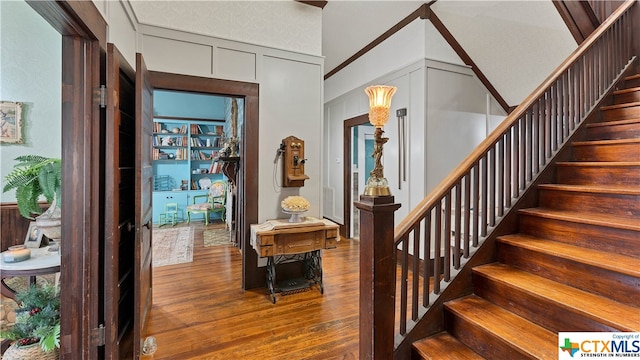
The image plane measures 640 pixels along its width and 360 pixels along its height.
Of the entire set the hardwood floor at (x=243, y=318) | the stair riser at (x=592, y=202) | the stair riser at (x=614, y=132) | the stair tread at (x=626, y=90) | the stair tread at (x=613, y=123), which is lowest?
the hardwood floor at (x=243, y=318)

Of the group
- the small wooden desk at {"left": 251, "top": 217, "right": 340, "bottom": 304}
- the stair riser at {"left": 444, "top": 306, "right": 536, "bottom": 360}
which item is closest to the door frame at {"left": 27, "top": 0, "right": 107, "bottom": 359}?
the small wooden desk at {"left": 251, "top": 217, "right": 340, "bottom": 304}

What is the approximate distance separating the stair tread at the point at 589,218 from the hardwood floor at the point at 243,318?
1.71 m

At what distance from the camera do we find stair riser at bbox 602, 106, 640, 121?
2329 millimetres

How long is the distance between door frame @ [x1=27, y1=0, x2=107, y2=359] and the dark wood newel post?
1547 mm

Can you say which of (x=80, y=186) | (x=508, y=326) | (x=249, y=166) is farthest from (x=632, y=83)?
(x=80, y=186)

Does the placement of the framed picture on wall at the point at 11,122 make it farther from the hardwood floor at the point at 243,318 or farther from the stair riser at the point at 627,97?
the stair riser at the point at 627,97

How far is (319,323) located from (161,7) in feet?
10.9

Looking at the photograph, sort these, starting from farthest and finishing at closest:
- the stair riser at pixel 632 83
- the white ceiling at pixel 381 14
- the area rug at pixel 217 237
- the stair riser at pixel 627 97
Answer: the area rug at pixel 217 237
the white ceiling at pixel 381 14
the stair riser at pixel 632 83
the stair riser at pixel 627 97

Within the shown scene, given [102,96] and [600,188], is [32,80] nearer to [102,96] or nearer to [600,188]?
[102,96]

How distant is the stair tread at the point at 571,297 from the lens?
1.29 meters

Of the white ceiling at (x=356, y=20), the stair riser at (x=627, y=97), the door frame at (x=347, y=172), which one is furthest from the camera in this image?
the door frame at (x=347, y=172)

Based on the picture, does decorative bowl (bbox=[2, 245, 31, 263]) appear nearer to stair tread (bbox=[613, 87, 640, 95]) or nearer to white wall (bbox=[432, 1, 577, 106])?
white wall (bbox=[432, 1, 577, 106])

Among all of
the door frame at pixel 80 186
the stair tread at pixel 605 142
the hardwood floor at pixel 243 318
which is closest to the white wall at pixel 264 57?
the hardwood floor at pixel 243 318

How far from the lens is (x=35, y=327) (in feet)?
5.17
